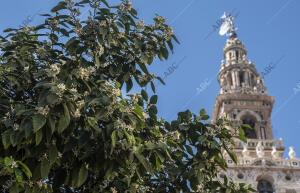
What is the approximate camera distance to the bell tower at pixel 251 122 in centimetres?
4209

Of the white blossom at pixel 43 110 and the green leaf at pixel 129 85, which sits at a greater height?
the green leaf at pixel 129 85

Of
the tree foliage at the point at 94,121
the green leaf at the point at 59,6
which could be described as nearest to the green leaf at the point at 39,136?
the tree foliage at the point at 94,121

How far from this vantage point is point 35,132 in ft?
24.4

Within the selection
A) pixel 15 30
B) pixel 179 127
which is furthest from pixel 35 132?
pixel 15 30

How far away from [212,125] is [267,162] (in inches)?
1374

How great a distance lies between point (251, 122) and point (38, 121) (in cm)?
4610

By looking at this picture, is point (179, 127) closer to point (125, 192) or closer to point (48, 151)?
point (125, 192)

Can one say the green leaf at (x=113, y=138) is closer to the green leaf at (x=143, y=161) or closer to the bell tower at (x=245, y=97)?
the green leaf at (x=143, y=161)

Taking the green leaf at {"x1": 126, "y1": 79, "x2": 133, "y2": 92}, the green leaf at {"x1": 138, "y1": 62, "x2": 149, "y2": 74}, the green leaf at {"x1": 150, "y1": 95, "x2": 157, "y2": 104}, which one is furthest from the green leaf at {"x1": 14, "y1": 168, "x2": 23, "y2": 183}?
the green leaf at {"x1": 138, "y1": 62, "x2": 149, "y2": 74}

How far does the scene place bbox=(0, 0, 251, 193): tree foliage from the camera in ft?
25.6

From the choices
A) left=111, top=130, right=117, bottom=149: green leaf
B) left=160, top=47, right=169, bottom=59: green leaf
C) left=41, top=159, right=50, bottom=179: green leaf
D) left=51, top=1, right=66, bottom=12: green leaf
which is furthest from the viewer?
left=160, top=47, right=169, bottom=59: green leaf

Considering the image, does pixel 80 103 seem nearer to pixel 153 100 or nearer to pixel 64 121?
pixel 64 121

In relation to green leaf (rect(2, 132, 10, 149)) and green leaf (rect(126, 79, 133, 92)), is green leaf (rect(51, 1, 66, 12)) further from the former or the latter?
green leaf (rect(2, 132, 10, 149))

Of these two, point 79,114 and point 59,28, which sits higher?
point 59,28
